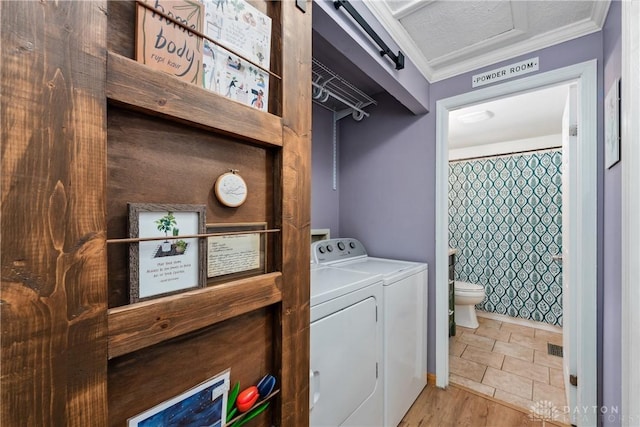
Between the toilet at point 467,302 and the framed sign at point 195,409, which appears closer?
the framed sign at point 195,409

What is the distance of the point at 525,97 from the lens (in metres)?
2.38

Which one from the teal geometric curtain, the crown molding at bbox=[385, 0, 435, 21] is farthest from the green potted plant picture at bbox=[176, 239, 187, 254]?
the teal geometric curtain

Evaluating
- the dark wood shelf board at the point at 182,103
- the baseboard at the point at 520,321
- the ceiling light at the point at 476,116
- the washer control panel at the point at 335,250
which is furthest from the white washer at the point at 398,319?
the baseboard at the point at 520,321

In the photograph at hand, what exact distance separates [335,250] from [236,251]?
1411 mm

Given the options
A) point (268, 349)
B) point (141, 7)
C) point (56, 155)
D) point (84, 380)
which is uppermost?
point (141, 7)

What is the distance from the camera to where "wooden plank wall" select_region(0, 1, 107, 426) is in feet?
1.20

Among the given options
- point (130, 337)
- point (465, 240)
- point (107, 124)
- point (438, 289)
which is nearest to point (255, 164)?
point (107, 124)

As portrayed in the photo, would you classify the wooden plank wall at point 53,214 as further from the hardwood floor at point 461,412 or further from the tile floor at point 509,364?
the tile floor at point 509,364

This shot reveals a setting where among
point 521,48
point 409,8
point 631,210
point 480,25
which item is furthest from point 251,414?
point 521,48

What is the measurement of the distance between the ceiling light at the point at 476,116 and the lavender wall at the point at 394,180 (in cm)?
90

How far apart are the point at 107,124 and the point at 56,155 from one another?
103mm

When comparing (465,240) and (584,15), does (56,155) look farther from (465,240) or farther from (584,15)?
(465,240)

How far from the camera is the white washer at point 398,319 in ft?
5.07

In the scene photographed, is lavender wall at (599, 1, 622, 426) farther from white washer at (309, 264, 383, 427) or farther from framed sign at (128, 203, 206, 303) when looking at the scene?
framed sign at (128, 203, 206, 303)
